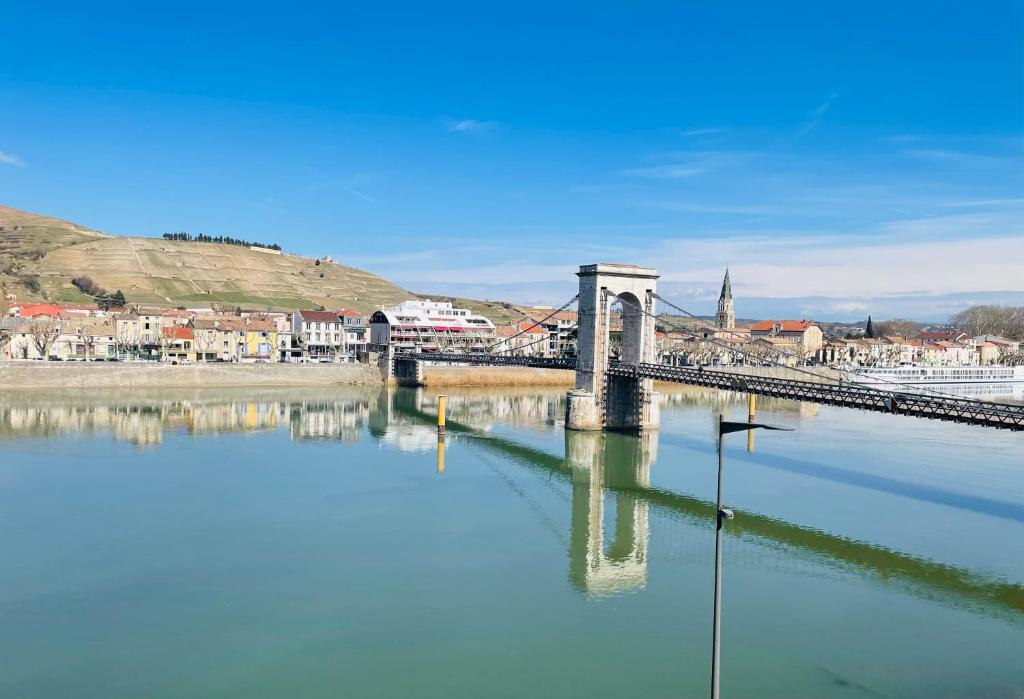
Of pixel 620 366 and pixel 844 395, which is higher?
pixel 620 366

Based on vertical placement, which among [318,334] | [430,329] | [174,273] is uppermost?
[174,273]

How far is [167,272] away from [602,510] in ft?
346

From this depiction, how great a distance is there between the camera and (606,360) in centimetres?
3750

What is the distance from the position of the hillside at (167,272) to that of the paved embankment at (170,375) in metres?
46.7

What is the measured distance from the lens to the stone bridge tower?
37156 millimetres

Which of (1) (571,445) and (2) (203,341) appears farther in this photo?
(2) (203,341)

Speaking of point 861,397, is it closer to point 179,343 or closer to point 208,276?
point 179,343

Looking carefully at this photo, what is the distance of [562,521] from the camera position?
2180 centimetres

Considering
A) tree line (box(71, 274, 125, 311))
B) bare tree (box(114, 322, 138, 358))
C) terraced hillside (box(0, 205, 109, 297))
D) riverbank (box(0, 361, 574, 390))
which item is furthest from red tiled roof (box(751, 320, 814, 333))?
terraced hillside (box(0, 205, 109, 297))

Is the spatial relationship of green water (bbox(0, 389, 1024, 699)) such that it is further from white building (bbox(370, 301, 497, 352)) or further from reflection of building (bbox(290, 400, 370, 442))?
white building (bbox(370, 301, 497, 352))

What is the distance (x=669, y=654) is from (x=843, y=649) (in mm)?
2927

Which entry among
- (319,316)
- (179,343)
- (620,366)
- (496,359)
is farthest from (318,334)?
(620,366)

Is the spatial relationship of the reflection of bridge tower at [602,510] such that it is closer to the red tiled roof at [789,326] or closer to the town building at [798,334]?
the town building at [798,334]

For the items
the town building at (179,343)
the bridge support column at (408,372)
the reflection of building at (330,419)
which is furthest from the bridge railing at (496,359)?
the town building at (179,343)
